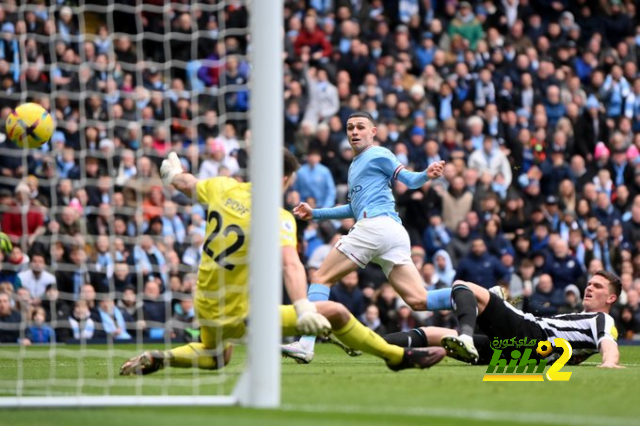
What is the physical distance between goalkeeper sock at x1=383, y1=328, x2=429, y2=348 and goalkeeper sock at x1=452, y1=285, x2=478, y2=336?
59 centimetres

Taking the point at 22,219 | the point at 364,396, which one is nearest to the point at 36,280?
the point at 22,219

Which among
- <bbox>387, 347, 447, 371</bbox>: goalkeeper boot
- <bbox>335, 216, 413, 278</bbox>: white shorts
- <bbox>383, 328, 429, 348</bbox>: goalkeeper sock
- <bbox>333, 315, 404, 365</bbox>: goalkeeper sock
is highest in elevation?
<bbox>335, 216, 413, 278</bbox>: white shorts

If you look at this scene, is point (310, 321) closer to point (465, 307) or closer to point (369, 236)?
point (465, 307)

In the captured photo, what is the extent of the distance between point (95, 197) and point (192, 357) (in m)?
7.05

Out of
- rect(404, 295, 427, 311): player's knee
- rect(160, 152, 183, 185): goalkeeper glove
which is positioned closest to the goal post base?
rect(160, 152, 183, 185): goalkeeper glove

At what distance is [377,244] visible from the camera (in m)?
11.7

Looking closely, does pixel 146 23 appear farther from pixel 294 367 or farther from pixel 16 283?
pixel 294 367

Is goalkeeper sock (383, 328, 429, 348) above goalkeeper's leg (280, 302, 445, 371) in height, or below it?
below

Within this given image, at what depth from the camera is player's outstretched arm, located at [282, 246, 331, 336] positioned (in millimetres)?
8438

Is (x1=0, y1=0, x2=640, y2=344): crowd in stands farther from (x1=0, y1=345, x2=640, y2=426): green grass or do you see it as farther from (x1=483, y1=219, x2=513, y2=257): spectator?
(x1=0, y1=345, x2=640, y2=426): green grass

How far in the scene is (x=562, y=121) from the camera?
869 inches

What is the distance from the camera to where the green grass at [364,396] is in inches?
266

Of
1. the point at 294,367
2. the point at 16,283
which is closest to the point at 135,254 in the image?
the point at 16,283

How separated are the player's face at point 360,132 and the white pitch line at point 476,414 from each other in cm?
495
